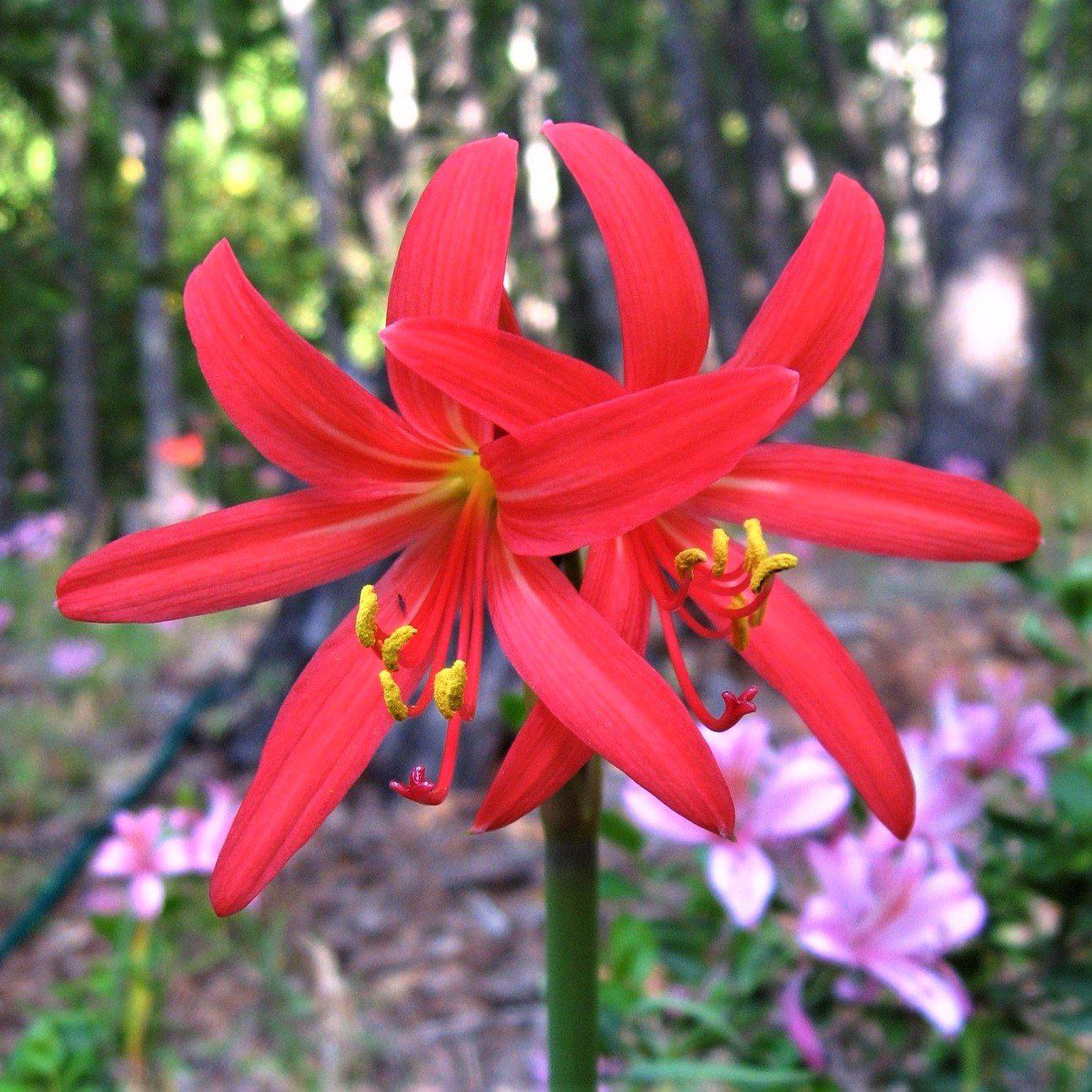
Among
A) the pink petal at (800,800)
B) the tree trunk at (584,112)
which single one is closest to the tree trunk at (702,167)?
the tree trunk at (584,112)

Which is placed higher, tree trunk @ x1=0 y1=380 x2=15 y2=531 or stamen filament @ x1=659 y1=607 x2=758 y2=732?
tree trunk @ x1=0 y1=380 x2=15 y2=531

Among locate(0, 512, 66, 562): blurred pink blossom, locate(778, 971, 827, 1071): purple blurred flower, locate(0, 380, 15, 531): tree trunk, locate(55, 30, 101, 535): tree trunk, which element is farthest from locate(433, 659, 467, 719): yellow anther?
locate(0, 380, 15, 531): tree trunk

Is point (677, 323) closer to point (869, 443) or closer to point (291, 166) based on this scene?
point (869, 443)

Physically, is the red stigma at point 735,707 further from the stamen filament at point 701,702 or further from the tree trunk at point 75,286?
the tree trunk at point 75,286

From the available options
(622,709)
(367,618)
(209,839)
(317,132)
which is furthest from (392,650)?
(317,132)

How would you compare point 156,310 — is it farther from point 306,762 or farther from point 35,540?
point 306,762

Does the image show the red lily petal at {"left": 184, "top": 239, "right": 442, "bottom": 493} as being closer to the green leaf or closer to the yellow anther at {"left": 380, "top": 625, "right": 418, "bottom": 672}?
the yellow anther at {"left": 380, "top": 625, "right": 418, "bottom": 672}

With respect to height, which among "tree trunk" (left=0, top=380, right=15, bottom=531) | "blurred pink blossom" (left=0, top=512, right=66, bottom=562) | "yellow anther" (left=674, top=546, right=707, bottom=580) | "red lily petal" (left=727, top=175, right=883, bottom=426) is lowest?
"yellow anther" (left=674, top=546, right=707, bottom=580)
